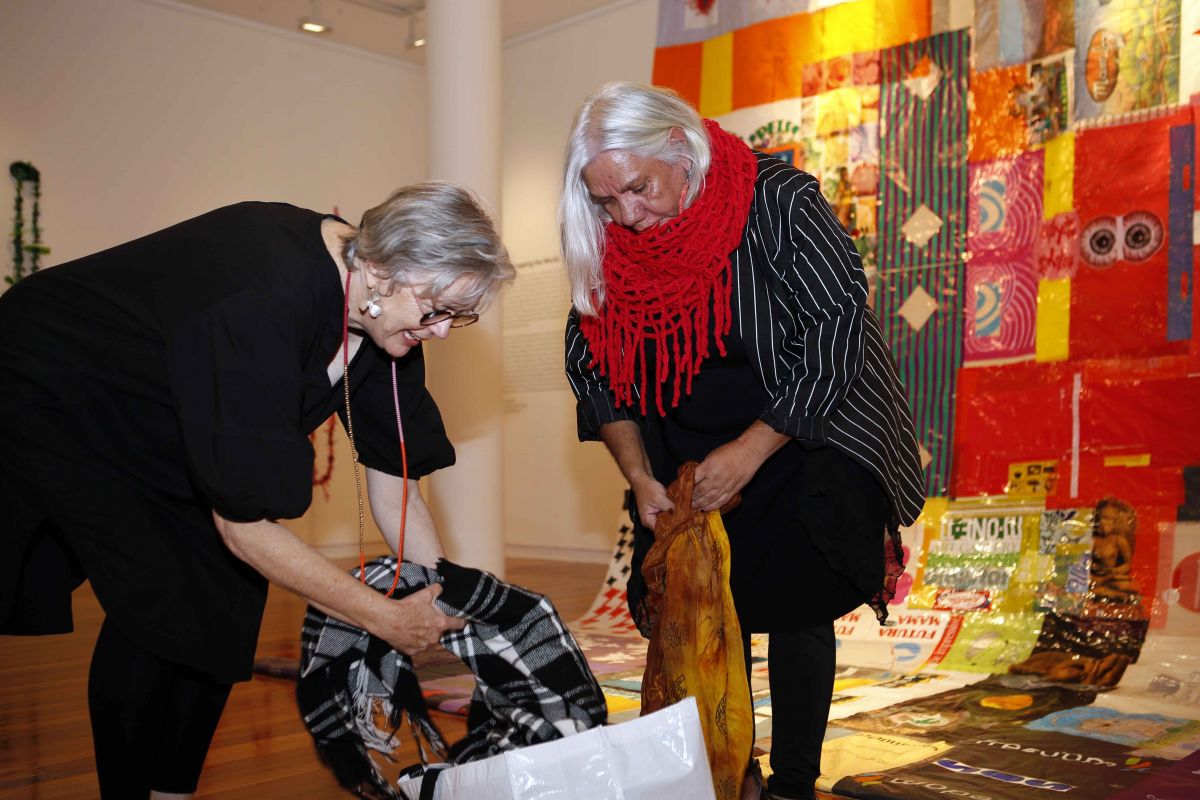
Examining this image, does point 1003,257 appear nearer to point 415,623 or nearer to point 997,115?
point 997,115

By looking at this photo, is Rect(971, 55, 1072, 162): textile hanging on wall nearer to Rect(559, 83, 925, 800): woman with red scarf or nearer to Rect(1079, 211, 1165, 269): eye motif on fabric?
Rect(1079, 211, 1165, 269): eye motif on fabric

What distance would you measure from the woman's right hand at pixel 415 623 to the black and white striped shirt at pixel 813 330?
59 centimetres

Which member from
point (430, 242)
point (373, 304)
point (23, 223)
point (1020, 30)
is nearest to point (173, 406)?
point (373, 304)

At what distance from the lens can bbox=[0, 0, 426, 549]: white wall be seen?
5750 millimetres

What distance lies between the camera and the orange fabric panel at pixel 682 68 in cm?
482

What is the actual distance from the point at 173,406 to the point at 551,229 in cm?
539

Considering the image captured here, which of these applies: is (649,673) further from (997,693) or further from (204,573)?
(997,693)

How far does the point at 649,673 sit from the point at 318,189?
5674 mm

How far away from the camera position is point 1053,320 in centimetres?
357

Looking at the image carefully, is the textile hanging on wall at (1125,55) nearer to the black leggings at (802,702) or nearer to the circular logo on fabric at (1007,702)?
the circular logo on fabric at (1007,702)

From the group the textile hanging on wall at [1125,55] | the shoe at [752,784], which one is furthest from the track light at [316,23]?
the shoe at [752,784]

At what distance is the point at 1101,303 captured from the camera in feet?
11.3

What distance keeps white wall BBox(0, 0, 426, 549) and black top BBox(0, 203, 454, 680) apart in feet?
16.0

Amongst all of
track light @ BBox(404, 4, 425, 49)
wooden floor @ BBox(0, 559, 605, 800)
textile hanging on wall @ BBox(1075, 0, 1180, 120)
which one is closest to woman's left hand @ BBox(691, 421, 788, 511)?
wooden floor @ BBox(0, 559, 605, 800)
